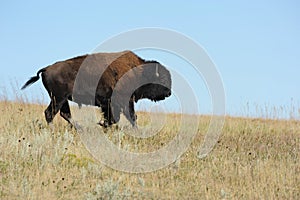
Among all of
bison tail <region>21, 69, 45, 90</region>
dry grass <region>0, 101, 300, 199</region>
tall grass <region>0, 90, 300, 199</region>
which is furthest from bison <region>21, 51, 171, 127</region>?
dry grass <region>0, 101, 300, 199</region>

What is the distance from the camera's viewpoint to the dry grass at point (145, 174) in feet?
19.4

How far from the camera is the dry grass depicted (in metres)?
5.90

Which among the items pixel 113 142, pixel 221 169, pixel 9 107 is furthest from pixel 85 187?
pixel 9 107

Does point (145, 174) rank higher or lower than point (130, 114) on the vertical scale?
lower

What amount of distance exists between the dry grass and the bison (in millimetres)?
1670

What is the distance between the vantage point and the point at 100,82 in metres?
11.3

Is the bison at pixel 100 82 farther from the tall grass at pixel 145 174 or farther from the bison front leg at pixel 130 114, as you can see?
the tall grass at pixel 145 174

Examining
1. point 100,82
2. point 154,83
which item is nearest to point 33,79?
point 100,82

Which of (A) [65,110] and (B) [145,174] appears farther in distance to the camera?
(A) [65,110]

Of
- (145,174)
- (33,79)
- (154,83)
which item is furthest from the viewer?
(154,83)

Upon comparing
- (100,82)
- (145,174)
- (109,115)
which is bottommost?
(145,174)

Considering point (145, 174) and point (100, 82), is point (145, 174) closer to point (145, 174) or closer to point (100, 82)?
point (145, 174)

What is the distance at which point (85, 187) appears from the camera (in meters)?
6.15

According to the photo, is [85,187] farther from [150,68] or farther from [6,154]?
[150,68]
